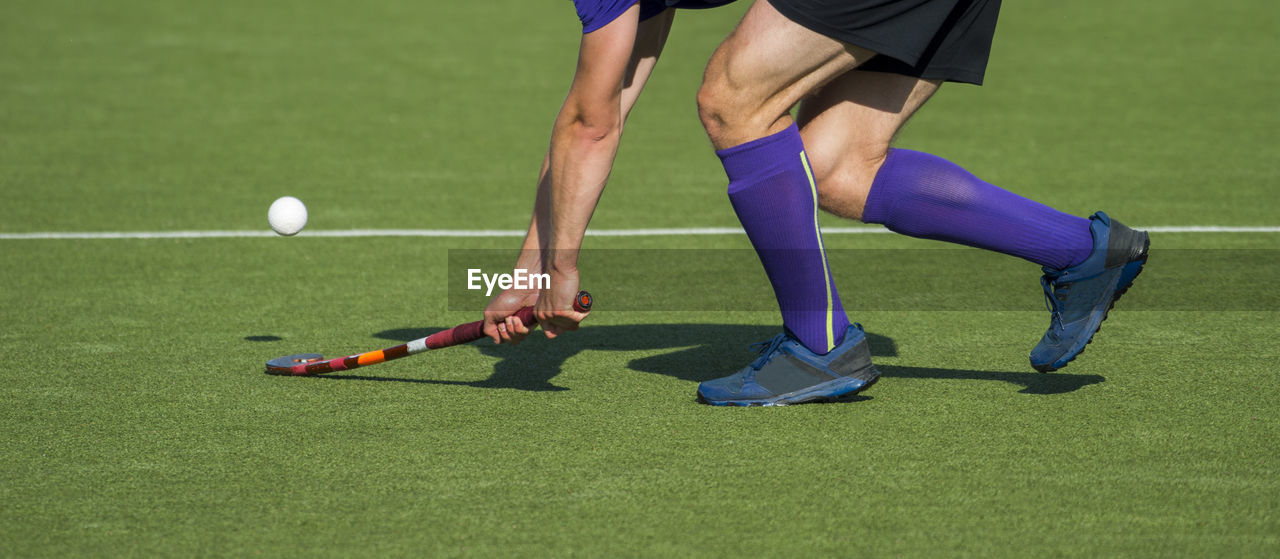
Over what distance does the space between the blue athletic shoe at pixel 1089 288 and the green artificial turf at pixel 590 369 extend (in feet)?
0.35

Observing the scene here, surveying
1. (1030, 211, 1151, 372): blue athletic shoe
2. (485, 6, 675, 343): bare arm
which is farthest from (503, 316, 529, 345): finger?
(1030, 211, 1151, 372): blue athletic shoe

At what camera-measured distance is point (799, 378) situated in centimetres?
349

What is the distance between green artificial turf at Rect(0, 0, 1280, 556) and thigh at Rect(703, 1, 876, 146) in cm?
69

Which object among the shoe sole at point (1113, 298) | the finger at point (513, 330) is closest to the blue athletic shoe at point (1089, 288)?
the shoe sole at point (1113, 298)

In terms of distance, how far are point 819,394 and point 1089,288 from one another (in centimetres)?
69

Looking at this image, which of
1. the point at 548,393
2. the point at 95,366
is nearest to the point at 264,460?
the point at 548,393

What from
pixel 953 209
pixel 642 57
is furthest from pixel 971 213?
pixel 642 57

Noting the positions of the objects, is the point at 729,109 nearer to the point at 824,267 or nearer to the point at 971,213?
the point at 824,267

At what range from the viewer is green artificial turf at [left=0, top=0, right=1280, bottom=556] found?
270cm

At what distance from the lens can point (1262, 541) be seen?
2539mm

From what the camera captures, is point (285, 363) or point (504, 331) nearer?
point (504, 331)

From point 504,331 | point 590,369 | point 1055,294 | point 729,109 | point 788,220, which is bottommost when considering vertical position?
point 590,369

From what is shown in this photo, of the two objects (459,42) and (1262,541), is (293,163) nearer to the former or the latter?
(459,42)

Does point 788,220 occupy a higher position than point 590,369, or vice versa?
Answer: point 788,220
